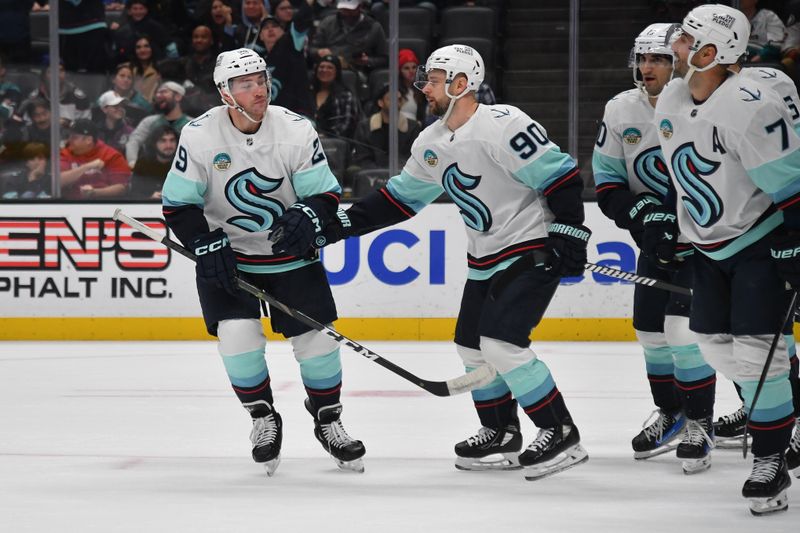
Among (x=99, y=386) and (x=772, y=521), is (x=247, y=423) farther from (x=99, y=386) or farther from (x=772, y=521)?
(x=772, y=521)

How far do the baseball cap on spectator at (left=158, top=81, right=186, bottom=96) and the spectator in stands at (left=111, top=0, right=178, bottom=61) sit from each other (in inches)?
7.6

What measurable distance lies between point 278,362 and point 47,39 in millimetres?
2512

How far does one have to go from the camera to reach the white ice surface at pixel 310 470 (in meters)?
2.91

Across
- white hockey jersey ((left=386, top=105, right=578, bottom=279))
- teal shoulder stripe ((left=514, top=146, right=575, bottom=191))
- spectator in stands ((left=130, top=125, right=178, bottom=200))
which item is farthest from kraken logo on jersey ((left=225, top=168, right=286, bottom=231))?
spectator in stands ((left=130, top=125, right=178, bottom=200))

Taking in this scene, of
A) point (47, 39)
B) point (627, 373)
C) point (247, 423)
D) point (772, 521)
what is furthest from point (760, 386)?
point (47, 39)

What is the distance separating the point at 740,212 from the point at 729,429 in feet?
3.90

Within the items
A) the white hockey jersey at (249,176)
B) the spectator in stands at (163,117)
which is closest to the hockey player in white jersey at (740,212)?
the white hockey jersey at (249,176)

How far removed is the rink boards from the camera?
6801 millimetres

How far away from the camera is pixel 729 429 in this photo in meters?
4.00

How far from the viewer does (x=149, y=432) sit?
4.18 metres

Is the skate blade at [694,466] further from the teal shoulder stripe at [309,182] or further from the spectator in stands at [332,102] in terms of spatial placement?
the spectator in stands at [332,102]

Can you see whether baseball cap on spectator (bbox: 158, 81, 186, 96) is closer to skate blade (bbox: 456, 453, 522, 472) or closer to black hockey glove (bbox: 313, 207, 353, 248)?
black hockey glove (bbox: 313, 207, 353, 248)

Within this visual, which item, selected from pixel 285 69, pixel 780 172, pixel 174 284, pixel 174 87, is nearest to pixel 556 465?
pixel 780 172

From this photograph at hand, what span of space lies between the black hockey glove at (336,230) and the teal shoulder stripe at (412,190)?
164mm
